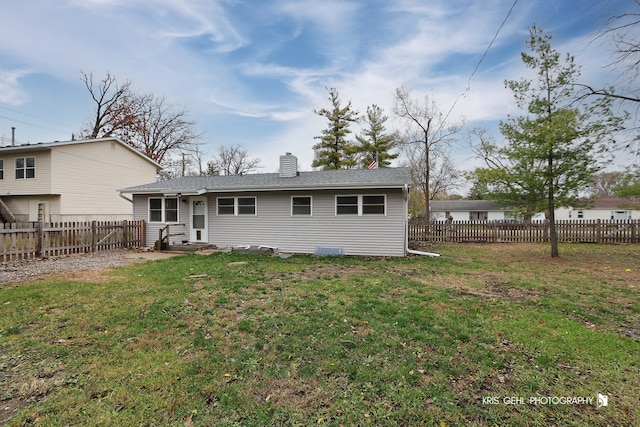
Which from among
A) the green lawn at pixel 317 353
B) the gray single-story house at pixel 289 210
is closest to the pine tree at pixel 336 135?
the gray single-story house at pixel 289 210

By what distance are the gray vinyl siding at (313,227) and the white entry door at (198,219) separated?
1.00 feet

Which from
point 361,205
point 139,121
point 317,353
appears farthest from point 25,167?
point 317,353

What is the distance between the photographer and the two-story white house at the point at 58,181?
1622 cm

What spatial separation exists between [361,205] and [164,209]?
8.62m

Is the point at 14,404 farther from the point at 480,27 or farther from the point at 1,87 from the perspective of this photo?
the point at 1,87

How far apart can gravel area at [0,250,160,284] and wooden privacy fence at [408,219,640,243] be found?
12.5m

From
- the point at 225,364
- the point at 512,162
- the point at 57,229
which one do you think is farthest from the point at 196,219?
the point at 512,162

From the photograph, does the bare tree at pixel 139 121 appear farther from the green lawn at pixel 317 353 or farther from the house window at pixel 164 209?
the green lawn at pixel 317 353

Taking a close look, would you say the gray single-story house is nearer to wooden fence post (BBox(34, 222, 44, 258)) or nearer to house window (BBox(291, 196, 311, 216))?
house window (BBox(291, 196, 311, 216))

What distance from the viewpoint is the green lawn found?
239 centimetres

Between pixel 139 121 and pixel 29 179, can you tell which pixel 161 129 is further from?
pixel 29 179

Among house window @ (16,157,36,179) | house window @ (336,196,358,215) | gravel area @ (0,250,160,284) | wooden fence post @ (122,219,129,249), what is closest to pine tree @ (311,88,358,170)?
house window @ (336,196,358,215)

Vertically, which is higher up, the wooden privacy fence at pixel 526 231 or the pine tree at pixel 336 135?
the pine tree at pixel 336 135

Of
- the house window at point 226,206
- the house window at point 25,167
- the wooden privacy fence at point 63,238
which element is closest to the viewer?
the wooden privacy fence at point 63,238
